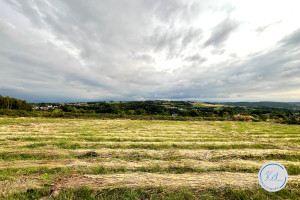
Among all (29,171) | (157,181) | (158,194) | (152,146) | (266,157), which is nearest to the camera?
(158,194)

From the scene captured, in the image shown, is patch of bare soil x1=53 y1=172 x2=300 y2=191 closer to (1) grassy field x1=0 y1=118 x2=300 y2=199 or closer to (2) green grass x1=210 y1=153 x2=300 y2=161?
(1) grassy field x1=0 y1=118 x2=300 y2=199

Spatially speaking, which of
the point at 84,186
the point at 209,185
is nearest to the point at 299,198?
the point at 209,185

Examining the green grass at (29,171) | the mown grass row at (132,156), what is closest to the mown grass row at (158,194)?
the green grass at (29,171)

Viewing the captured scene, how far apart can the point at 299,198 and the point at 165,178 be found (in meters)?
4.15

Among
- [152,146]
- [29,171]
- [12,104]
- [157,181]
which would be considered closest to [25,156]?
[29,171]

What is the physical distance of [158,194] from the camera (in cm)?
349

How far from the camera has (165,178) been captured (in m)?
4.22

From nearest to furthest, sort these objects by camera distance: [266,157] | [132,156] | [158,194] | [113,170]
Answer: [158,194], [113,170], [132,156], [266,157]

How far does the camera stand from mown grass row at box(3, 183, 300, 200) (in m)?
3.38

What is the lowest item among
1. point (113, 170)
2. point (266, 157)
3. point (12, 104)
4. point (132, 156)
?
point (266, 157)

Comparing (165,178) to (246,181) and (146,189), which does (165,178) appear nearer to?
Result: (146,189)

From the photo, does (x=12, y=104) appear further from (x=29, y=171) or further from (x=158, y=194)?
(x=158, y=194)

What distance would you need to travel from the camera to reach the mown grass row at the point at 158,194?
3.38m

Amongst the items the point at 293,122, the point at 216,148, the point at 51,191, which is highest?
the point at 51,191
